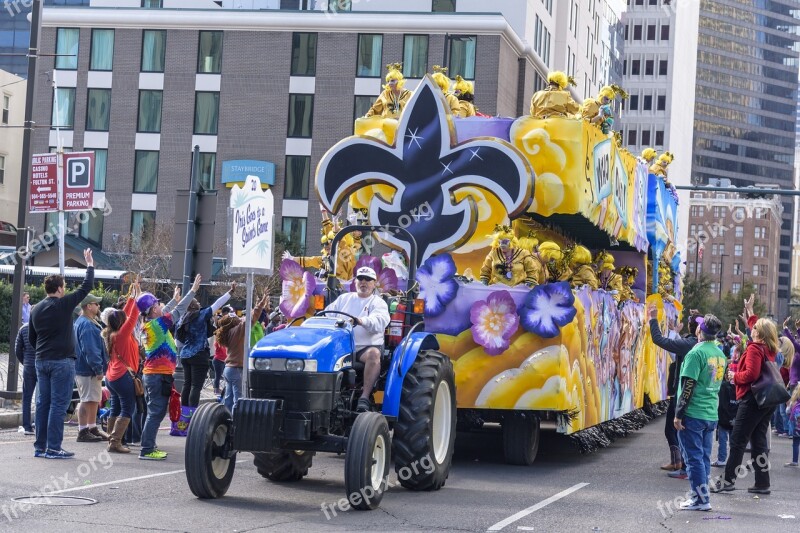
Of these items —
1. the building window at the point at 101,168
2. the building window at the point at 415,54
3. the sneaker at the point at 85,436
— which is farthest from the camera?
the building window at the point at 101,168

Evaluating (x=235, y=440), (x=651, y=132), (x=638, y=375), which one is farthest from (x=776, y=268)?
(x=235, y=440)

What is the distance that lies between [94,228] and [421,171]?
157 feet

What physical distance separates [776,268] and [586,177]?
→ 17133cm

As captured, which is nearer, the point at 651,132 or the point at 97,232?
the point at 97,232

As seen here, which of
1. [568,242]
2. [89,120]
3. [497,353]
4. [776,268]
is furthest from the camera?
[776,268]

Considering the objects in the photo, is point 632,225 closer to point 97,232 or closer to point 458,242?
point 458,242

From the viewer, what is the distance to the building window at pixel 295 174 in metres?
58.7

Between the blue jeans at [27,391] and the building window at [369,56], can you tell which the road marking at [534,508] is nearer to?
the blue jeans at [27,391]

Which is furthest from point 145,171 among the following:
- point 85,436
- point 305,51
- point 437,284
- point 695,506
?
point 695,506

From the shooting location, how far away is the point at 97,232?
6031cm

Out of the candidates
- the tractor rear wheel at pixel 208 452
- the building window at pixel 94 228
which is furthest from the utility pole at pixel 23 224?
the building window at pixel 94 228

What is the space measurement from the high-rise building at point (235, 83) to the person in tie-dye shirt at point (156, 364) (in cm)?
4391

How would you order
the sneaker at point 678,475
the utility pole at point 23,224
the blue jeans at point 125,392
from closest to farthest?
1. the blue jeans at point 125,392
2. the sneaker at point 678,475
3. the utility pole at point 23,224

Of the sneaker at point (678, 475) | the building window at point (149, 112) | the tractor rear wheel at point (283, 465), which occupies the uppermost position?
the building window at point (149, 112)
